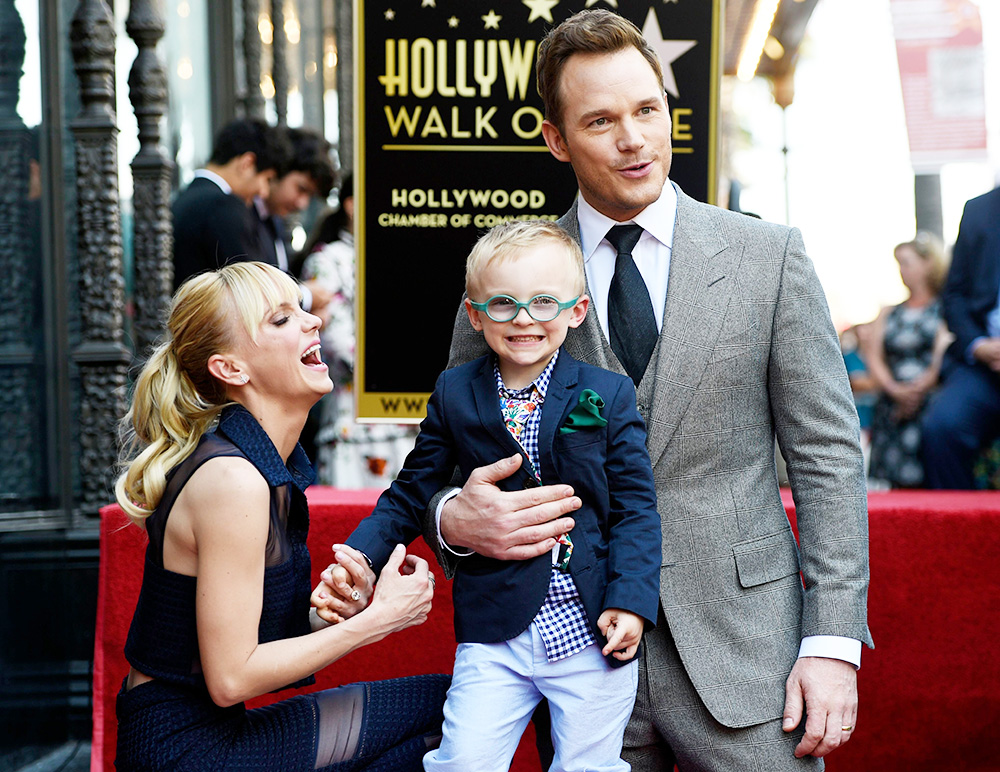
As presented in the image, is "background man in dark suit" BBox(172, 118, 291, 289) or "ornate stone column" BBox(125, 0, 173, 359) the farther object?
"background man in dark suit" BBox(172, 118, 291, 289)

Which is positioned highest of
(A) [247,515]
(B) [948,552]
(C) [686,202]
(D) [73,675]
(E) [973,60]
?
(E) [973,60]

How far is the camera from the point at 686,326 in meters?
2.25

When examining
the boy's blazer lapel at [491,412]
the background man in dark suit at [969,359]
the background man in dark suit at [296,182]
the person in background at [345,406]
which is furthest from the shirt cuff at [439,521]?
the background man in dark suit at [296,182]

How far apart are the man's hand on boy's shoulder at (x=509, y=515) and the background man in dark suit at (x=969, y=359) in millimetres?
3312

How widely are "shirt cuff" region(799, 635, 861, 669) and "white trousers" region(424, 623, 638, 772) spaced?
14.4 inches

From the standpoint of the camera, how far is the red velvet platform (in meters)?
3.29

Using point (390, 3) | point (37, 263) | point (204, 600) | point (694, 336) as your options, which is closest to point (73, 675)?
point (37, 263)

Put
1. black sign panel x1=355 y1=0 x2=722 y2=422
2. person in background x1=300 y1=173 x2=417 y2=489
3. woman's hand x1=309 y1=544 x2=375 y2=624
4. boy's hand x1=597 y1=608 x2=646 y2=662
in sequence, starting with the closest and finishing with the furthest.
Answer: boy's hand x1=597 y1=608 x2=646 y2=662, woman's hand x1=309 y1=544 x2=375 y2=624, black sign panel x1=355 y1=0 x2=722 y2=422, person in background x1=300 y1=173 x2=417 y2=489

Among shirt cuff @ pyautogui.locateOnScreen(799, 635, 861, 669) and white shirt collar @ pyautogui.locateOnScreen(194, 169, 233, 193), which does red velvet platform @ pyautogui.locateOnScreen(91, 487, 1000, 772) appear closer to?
shirt cuff @ pyautogui.locateOnScreen(799, 635, 861, 669)

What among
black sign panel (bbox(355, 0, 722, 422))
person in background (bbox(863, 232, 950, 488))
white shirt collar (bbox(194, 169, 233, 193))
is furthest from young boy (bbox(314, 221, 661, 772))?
person in background (bbox(863, 232, 950, 488))

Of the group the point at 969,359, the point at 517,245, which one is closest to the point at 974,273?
the point at 969,359

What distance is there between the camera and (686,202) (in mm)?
2391

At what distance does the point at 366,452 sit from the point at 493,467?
4021mm

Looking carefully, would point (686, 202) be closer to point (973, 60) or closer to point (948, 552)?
point (948, 552)
